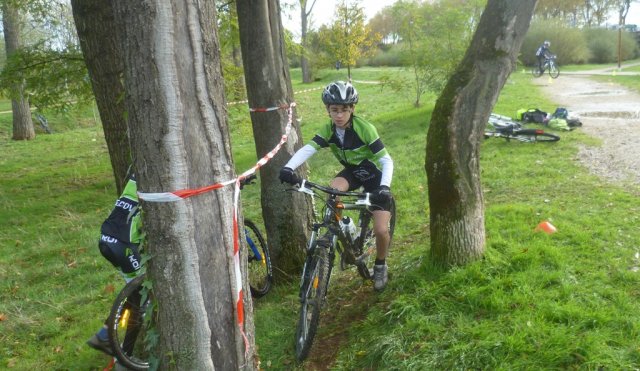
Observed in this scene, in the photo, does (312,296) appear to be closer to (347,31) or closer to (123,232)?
(123,232)

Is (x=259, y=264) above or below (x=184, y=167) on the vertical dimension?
below

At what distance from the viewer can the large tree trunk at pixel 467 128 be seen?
158 inches

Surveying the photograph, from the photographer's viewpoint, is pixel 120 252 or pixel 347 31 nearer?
pixel 120 252

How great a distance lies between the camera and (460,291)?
3965mm

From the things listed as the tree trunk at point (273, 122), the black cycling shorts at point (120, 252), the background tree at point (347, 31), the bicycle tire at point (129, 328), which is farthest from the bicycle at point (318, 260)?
the background tree at point (347, 31)

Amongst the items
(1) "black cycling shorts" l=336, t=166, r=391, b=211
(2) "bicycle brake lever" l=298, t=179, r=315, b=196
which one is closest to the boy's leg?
(1) "black cycling shorts" l=336, t=166, r=391, b=211

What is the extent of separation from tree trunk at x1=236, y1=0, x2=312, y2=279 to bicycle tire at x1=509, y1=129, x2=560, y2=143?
21.9 feet

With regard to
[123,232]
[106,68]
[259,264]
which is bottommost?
[259,264]

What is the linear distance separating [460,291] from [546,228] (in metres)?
1.75

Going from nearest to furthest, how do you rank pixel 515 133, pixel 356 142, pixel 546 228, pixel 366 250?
pixel 356 142
pixel 366 250
pixel 546 228
pixel 515 133

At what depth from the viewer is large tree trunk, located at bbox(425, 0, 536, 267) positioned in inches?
158

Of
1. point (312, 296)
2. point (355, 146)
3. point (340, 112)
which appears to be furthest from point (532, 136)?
point (312, 296)

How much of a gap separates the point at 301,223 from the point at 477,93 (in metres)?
2.29

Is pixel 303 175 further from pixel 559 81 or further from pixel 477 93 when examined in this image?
pixel 559 81
